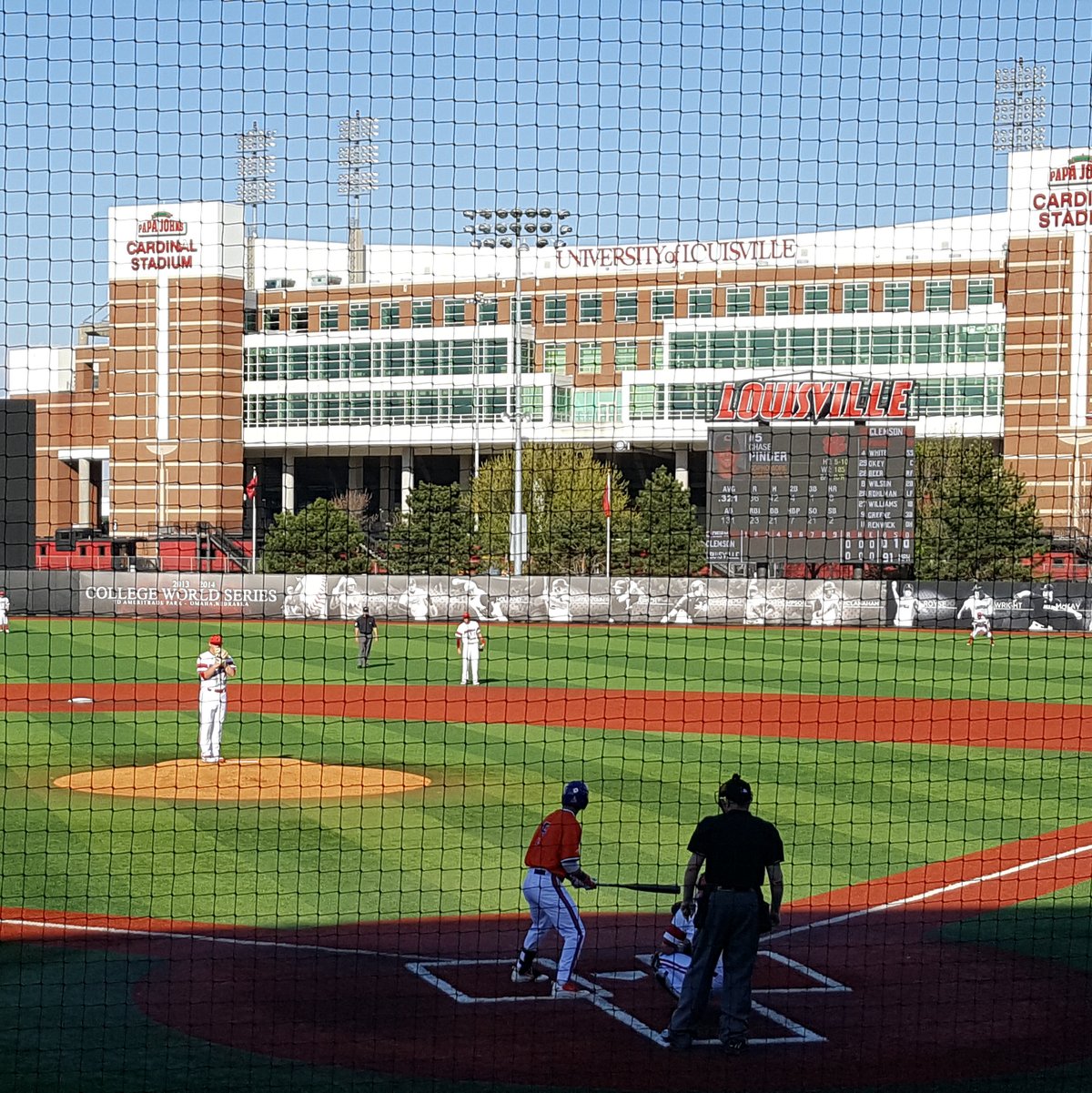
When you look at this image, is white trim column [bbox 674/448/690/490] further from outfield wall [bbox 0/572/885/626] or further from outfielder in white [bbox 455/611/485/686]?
outfielder in white [bbox 455/611/485/686]

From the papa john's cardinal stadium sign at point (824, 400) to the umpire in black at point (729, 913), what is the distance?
28451 mm

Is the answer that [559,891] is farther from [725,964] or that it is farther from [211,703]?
[211,703]

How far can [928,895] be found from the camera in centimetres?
1250

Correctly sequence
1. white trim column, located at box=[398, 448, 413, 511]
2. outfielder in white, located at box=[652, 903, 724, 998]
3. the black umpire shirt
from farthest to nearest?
white trim column, located at box=[398, 448, 413, 511], outfielder in white, located at box=[652, 903, 724, 998], the black umpire shirt

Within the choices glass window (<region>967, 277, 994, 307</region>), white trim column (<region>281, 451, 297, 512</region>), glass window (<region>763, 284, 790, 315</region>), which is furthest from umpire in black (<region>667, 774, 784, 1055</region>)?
glass window (<region>967, 277, 994, 307</region>)

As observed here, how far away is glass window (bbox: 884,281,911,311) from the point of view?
52.4 metres

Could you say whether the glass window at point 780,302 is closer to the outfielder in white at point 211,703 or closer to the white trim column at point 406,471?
the white trim column at point 406,471

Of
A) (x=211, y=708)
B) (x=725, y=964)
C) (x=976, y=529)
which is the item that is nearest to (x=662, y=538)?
(x=976, y=529)

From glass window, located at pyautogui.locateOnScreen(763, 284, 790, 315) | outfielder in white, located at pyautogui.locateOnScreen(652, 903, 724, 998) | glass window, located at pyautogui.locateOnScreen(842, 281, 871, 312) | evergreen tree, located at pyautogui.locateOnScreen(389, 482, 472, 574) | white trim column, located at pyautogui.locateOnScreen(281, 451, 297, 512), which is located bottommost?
outfielder in white, located at pyautogui.locateOnScreen(652, 903, 724, 998)

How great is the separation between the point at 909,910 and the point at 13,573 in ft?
120

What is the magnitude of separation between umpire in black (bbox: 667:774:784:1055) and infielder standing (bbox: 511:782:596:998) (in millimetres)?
1045

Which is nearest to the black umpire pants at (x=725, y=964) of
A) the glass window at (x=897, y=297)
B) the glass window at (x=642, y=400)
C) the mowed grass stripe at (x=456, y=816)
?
the mowed grass stripe at (x=456, y=816)

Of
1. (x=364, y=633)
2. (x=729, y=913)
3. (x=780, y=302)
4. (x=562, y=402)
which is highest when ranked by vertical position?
(x=780, y=302)

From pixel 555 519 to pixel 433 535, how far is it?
369 centimetres
